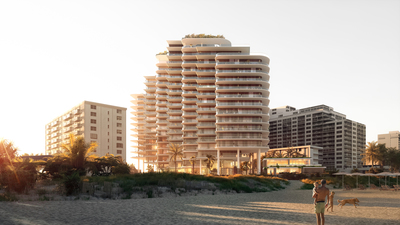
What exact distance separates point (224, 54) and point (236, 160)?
29466 millimetres

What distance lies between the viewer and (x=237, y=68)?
91.6m

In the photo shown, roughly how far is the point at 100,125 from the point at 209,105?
40693 millimetres

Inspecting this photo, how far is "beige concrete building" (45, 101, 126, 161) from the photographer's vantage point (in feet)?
368

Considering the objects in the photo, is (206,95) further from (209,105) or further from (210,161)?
(210,161)

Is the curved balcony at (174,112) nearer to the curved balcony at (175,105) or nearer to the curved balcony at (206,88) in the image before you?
the curved balcony at (175,105)

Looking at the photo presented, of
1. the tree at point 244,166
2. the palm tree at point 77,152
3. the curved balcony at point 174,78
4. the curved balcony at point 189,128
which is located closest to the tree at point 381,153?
the tree at point 244,166

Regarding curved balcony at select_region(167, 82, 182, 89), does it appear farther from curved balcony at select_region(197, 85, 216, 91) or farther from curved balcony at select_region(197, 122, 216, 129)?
curved balcony at select_region(197, 122, 216, 129)

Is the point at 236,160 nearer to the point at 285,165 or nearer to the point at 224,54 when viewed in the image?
the point at 285,165

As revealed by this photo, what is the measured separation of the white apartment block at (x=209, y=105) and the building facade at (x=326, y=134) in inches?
3570

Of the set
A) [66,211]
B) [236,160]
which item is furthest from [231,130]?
[66,211]

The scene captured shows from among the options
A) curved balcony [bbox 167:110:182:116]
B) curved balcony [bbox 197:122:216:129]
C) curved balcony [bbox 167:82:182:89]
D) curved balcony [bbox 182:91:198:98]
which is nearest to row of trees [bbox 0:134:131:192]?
curved balcony [bbox 197:122:216:129]

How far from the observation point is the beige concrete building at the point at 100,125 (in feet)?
368

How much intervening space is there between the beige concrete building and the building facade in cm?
9813

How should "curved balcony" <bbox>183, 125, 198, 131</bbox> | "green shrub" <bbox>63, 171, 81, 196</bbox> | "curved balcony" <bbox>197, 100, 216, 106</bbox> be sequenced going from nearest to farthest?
"green shrub" <bbox>63, 171, 81, 196</bbox> < "curved balcony" <bbox>197, 100, 216, 106</bbox> < "curved balcony" <bbox>183, 125, 198, 131</bbox>
